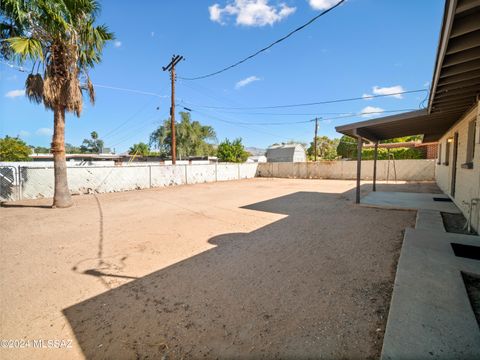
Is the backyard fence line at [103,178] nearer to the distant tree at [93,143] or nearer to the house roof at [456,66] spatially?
the house roof at [456,66]

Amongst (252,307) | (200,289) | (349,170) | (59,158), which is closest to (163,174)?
(59,158)

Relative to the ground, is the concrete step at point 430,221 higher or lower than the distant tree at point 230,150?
lower

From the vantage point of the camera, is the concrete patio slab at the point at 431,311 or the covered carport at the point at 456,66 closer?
the concrete patio slab at the point at 431,311

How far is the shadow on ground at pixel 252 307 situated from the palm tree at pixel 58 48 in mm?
6837

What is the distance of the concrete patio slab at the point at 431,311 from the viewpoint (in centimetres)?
156

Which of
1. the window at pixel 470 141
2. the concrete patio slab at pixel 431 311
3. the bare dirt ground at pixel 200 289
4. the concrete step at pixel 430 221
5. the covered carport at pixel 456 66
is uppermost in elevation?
the covered carport at pixel 456 66

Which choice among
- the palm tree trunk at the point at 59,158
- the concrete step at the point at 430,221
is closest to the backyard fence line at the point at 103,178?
the palm tree trunk at the point at 59,158

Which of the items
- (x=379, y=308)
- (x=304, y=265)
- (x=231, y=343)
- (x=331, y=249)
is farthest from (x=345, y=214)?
(x=231, y=343)

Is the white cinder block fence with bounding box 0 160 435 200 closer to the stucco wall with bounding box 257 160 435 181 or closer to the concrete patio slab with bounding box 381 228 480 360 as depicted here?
the stucco wall with bounding box 257 160 435 181

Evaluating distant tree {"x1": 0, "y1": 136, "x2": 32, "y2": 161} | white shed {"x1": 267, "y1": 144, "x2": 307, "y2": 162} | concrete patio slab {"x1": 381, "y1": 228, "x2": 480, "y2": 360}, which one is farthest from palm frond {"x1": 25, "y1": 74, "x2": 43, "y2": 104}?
white shed {"x1": 267, "y1": 144, "x2": 307, "y2": 162}

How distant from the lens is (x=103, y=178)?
11.9 m

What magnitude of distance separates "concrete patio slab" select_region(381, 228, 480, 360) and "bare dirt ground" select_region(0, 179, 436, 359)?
0.14 meters

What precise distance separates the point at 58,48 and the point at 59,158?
3.26 meters

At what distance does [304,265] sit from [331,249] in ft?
2.63
